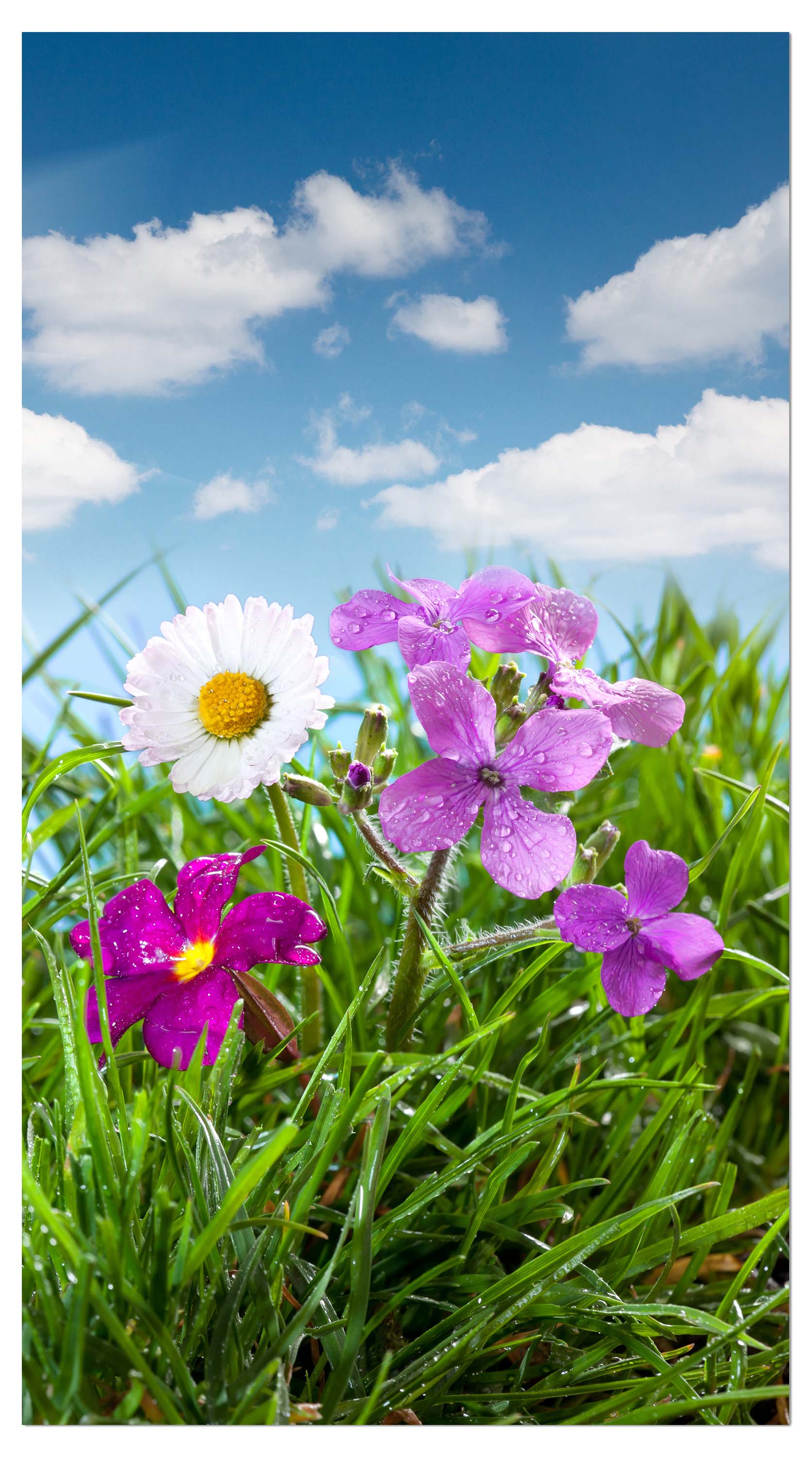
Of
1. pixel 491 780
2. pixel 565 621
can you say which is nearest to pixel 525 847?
pixel 491 780

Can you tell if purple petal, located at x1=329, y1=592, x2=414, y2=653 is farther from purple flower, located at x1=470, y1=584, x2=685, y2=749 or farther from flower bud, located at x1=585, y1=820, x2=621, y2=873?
flower bud, located at x1=585, y1=820, x2=621, y2=873

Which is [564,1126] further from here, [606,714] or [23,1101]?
[23,1101]

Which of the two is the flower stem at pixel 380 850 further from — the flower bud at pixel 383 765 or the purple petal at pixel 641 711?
the purple petal at pixel 641 711

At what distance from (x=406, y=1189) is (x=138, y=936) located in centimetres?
26

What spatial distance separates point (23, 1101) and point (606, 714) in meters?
0.47

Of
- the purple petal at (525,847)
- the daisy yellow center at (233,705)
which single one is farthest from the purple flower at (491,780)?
the daisy yellow center at (233,705)

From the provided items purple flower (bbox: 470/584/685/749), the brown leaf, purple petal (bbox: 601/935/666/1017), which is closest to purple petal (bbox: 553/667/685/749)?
purple flower (bbox: 470/584/685/749)

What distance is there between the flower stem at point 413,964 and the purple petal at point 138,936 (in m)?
0.13

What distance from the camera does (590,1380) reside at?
0.53 metres

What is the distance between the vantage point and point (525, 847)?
47 cm

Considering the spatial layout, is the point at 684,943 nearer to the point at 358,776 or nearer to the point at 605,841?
the point at 605,841

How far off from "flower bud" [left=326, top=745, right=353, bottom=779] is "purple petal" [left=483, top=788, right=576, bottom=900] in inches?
3.3

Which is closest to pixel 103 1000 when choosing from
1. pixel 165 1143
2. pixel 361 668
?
pixel 165 1143

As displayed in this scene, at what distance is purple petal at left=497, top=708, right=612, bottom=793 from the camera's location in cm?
48
